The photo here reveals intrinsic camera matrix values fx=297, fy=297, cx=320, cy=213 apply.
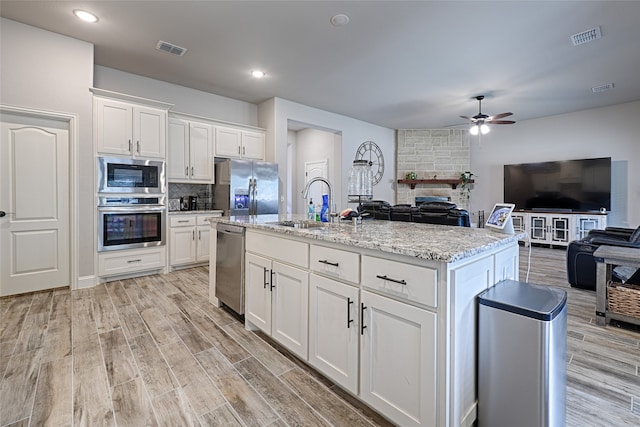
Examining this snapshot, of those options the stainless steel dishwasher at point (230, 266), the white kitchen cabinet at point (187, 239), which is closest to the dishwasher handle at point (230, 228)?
the stainless steel dishwasher at point (230, 266)

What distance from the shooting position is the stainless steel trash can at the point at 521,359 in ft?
4.06

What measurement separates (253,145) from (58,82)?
2.72 meters

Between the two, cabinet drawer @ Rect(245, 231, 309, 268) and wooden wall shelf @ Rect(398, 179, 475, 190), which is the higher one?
wooden wall shelf @ Rect(398, 179, 475, 190)

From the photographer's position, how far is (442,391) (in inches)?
48.4

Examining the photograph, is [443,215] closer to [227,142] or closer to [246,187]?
[246,187]

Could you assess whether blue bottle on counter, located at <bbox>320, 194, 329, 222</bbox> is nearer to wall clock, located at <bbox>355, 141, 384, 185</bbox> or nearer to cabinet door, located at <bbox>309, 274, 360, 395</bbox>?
cabinet door, located at <bbox>309, 274, 360, 395</bbox>

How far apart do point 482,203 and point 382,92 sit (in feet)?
14.3

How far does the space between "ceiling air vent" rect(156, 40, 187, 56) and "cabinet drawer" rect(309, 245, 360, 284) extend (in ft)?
11.0

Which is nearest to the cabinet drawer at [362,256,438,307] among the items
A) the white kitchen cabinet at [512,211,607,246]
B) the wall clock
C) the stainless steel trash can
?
the stainless steel trash can

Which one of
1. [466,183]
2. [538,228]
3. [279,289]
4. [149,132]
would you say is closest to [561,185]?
[538,228]

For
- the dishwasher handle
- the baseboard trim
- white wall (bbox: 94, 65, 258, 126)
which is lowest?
the baseboard trim

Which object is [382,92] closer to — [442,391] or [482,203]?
[482,203]

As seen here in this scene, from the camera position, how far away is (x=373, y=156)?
750 cm

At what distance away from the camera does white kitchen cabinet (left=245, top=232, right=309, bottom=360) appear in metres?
1.91
